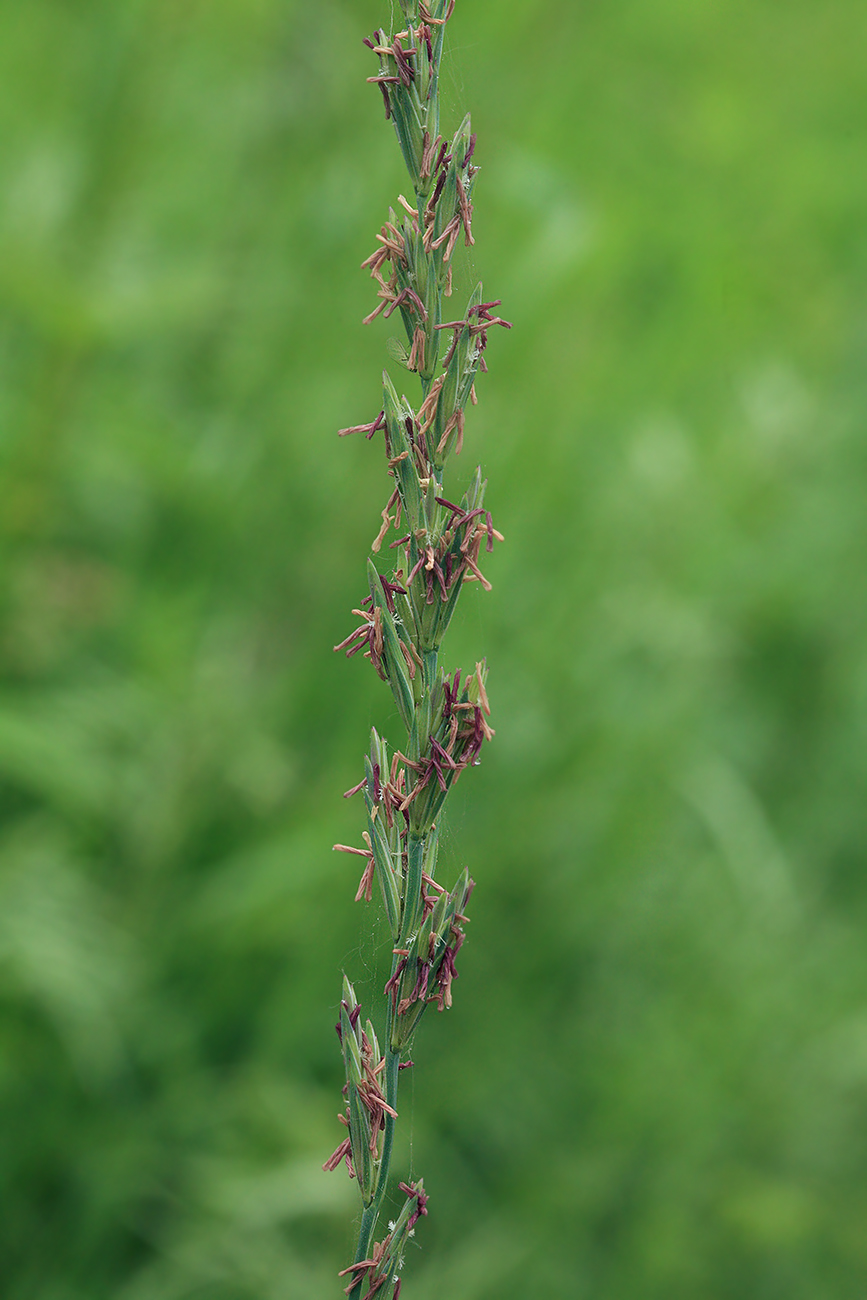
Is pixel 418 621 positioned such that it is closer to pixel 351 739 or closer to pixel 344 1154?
pixel 344 1154

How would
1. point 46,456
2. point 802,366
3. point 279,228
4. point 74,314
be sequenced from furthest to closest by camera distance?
point 802,366 < point 279,228 < point 46,456 < point 74,314

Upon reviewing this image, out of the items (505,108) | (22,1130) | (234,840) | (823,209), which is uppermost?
(823,209)

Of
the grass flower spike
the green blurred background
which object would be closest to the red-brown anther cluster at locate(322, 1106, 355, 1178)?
the grass flower spike

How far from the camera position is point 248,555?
301 centimetres

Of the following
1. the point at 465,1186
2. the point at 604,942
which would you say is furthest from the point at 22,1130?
the point at 604,942

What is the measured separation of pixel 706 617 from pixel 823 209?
2.62 meters

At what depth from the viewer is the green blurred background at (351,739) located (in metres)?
2.31

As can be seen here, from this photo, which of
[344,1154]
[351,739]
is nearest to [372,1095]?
[344,1154]

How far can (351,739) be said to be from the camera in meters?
2.68

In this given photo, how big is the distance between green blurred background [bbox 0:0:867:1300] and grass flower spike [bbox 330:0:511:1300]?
133 cm

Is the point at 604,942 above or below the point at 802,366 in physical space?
below

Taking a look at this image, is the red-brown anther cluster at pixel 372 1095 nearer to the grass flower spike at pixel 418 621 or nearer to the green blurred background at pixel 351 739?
the grass flower spike at pixel 418 621

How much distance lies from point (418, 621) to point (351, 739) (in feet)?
6.00

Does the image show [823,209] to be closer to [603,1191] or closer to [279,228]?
[279,228]
